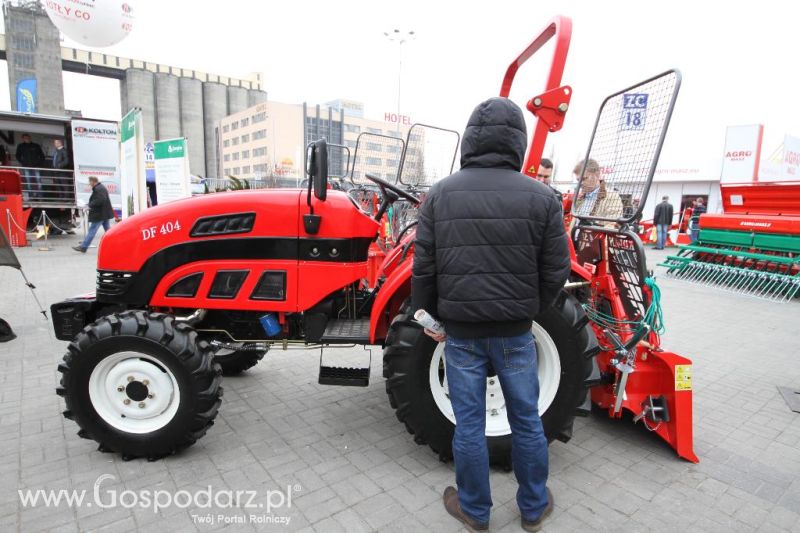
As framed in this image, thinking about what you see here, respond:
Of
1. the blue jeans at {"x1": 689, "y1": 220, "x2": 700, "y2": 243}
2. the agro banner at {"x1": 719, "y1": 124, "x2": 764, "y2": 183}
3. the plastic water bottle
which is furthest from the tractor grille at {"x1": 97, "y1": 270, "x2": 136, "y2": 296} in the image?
the agro banner at {"x1": 719, "y1": 124, "x2": 764, "y2": 183}

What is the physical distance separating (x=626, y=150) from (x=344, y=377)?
90.3 inches

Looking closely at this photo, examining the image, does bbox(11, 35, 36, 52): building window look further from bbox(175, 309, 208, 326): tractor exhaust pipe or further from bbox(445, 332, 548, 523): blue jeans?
bbox(445, 332, 548, 523): blue jeans

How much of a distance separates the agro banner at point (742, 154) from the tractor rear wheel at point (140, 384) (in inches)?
932

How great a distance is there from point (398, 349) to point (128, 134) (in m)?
9.04

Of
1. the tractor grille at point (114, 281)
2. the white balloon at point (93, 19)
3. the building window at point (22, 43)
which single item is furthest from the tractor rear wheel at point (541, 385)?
the building window at point (22, 43)

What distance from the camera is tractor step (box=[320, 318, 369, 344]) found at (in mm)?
2922

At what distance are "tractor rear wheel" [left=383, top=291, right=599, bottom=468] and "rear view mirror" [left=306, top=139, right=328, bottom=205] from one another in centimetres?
83

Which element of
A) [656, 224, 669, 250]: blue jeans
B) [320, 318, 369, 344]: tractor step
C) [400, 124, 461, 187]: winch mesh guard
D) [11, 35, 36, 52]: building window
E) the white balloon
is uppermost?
[11, 35, 36, 52]: building window

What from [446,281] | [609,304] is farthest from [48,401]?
[609,304]

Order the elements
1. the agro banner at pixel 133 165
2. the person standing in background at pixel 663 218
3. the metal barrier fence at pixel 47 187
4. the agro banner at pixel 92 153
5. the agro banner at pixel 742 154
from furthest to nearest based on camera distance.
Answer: the agro banner at pixel 742 154, the person standing in background at pixel 663 218, the agro banner at pixel 92 153, the metal barrier fence at pixel 47 187, the agro banner at pixel 133 165

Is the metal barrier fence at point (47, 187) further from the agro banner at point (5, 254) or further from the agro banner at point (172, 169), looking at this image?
the agro banner at point (5, 254)

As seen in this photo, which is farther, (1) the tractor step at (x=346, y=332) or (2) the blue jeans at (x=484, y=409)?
(1) the tractor step at (x=346, y=332)

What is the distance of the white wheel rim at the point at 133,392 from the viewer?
2.69 m

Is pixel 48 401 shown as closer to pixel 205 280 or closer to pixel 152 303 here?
pixel 152 303
